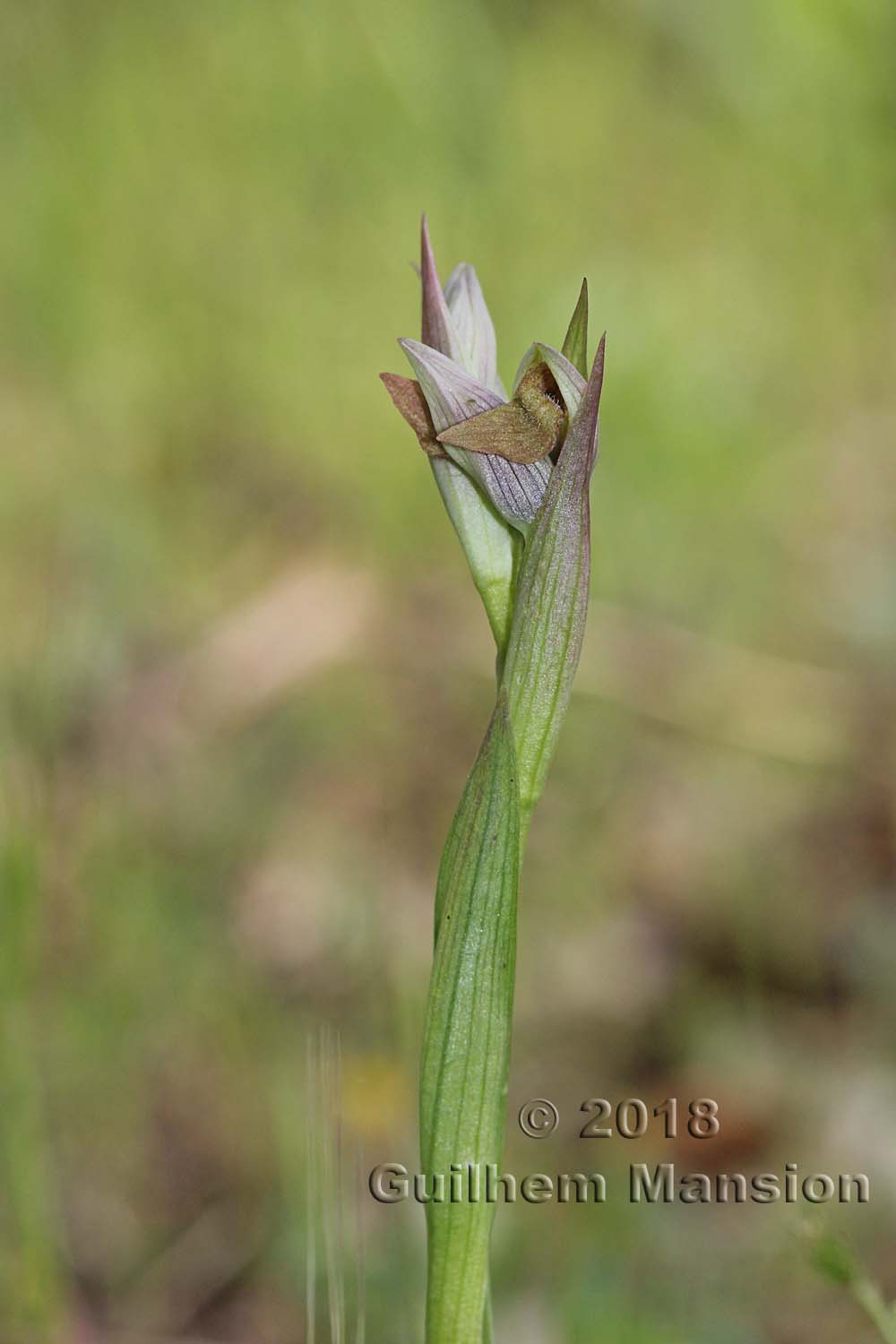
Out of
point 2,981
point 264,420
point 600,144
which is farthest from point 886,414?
point 2,981

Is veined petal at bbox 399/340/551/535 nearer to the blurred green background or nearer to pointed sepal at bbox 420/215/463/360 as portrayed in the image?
pointed sepal at bbox 420/215/463/360

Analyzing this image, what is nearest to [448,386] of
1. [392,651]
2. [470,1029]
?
[470,1029]

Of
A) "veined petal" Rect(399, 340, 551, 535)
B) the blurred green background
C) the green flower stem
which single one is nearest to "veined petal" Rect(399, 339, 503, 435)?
"veined petal" Rect(399, 340, 551, 535)

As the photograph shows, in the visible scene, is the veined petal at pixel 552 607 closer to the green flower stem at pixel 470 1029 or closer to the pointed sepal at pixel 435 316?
the green flower stem at pixel 470 1029

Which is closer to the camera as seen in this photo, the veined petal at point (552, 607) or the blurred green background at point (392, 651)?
the veined petal at point (552, 607)

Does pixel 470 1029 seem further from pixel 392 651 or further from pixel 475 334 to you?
pixel 392 651

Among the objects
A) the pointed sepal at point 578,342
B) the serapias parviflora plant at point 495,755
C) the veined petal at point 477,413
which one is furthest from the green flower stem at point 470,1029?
the pointed sepal at point 578,342

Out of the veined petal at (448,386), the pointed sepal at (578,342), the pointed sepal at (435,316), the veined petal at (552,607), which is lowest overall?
the veined petal at (552,607)
